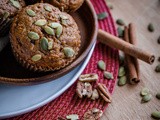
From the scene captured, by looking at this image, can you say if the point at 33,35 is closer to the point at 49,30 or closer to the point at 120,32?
the point at 49,30

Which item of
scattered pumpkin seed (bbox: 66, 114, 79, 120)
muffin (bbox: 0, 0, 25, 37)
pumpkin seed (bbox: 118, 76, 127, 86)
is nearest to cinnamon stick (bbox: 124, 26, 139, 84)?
pumpkin seed (bbox: 118, 76, 127, 86)

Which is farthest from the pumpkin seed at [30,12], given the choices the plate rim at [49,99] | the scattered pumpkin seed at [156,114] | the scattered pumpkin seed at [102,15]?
the scattered pumpkin seed at [156,114]

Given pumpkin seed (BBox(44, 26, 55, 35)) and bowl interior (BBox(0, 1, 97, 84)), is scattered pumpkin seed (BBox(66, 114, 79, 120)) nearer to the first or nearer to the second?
bowl interior (BBox(0, 1, 97, 84))

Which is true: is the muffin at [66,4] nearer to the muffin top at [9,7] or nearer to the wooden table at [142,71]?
the muffin top at [9,7]

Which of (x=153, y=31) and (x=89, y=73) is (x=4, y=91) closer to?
(x=89, y=73)

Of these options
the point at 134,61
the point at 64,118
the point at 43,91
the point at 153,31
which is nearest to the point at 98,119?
the point at 64,118
